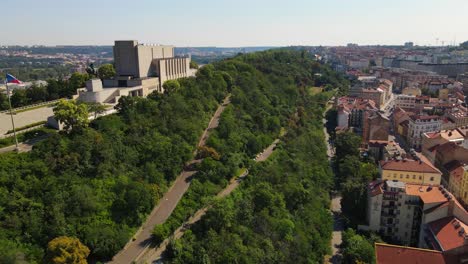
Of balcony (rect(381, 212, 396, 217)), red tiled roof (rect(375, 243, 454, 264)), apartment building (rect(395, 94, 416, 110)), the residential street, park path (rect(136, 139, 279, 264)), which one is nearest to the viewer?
park path (rect(136, 139, 279, 264))

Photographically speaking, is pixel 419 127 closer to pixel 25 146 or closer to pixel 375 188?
pixel 375 188

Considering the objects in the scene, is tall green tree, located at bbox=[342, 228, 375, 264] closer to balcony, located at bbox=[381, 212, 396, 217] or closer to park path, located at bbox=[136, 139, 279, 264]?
balcony, located at bbox=[381, 212, 396, 217]

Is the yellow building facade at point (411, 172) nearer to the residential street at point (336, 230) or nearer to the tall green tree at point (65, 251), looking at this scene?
the residential street at point (336, 230)

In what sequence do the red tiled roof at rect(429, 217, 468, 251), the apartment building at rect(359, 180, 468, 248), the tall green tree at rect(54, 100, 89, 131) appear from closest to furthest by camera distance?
the red tiled roof at rect(429, 217, 468, 251) → the apartment building at rect(359, 180, 468, 248) → the tall green tree at rect(54, 100, 89, 131)

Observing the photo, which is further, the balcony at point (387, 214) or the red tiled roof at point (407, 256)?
the balcony at point (387, 214)

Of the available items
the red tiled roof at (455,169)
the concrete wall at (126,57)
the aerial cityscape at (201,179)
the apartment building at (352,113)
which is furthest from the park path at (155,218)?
the apartment building at (352,113)

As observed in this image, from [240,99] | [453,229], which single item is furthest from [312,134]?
[453,229]

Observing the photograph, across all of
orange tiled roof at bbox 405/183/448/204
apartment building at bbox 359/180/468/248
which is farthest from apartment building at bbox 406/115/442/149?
orange tiled roof at bbox 405/183/448/204
